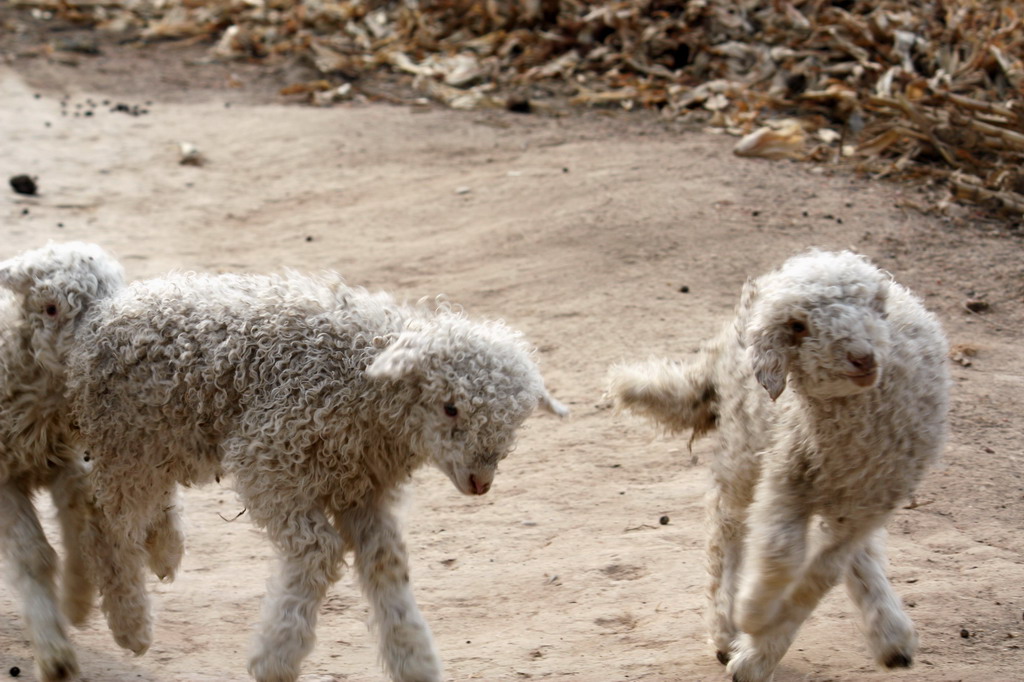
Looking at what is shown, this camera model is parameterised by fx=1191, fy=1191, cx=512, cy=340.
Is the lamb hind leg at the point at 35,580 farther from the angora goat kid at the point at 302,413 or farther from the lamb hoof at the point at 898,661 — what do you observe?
the lamb hoof at the point at 898,661

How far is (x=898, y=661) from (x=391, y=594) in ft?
6.09

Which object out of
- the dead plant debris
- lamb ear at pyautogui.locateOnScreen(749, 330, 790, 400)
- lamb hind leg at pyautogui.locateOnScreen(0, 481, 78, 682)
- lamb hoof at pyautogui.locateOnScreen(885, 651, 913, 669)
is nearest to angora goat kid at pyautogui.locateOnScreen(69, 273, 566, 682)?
lamb hind leg at pyautogui.locateOnScreen(0, 481, 78, 682)

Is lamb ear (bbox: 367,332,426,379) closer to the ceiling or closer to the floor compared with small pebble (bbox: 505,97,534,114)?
closer to the ceiling

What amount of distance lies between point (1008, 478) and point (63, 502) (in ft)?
14.3

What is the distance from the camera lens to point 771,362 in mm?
4152

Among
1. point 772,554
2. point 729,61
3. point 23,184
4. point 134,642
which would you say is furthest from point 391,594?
point 729,61

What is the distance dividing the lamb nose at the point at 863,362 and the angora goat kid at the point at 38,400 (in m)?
2.84

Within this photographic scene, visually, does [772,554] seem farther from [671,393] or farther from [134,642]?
[134,642]

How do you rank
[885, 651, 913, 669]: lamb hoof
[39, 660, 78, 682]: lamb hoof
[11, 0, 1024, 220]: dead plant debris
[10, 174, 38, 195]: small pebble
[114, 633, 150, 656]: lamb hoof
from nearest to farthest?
[885, 651, 913, 669]: lamb hoof, [39, 660, 78, 682]: lamb hoof, [114, 633, 150, 656]: lamb hoof, [11, 0, 1024, 220]: dead plant debris, [10, 174, 38, 195]: small pebble

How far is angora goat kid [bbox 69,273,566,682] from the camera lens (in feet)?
13.1

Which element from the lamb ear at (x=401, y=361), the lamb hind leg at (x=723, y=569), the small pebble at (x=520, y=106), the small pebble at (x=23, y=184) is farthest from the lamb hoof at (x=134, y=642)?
the small pebble at (x=520, y=106)

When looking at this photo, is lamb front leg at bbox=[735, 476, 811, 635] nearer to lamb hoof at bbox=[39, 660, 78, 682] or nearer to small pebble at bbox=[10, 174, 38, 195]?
lamb hoof at bbox=[39, 660, 78, 682]

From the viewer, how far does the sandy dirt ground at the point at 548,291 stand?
499 cm

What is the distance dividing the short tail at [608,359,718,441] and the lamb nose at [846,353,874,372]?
1178 millimetres
